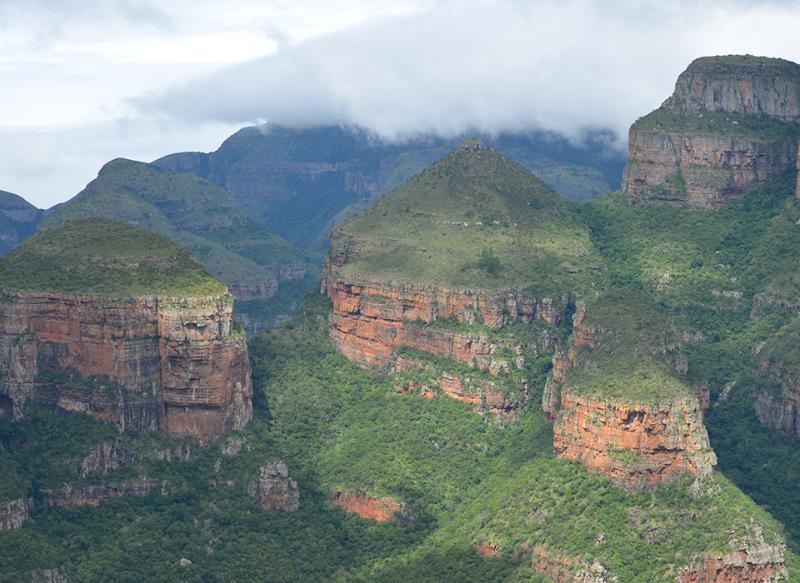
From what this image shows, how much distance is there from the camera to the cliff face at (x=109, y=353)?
96000mm

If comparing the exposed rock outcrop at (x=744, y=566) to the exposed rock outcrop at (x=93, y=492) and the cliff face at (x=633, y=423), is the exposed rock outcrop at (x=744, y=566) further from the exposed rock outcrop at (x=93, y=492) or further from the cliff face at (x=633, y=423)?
the exposed rock outcrop at (x=93, y=492)

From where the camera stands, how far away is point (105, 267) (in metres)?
97.8

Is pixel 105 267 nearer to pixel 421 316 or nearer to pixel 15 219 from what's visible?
pixel 421 316

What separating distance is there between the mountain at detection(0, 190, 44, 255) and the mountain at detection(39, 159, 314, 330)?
8.11 meters

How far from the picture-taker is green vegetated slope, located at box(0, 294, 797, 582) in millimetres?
87812

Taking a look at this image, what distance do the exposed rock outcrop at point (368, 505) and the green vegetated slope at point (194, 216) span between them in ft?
166

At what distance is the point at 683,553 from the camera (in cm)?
8569

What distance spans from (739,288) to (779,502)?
1864 centimetres

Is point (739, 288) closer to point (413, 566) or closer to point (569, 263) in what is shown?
point (569, 263)

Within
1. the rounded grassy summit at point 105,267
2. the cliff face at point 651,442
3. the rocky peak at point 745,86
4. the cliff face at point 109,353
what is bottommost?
the cliff face at point 651,442

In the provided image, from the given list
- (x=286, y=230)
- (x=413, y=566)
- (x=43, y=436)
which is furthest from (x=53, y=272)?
(x=286, y=230)

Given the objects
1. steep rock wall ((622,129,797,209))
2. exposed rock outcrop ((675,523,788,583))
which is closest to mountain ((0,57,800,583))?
exposed rock outcrop ((675,523,788,583))

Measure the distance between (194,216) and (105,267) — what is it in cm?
6631

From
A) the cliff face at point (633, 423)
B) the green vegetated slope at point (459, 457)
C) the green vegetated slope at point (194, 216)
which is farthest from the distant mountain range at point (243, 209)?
the cliff face at point (633, 423)
